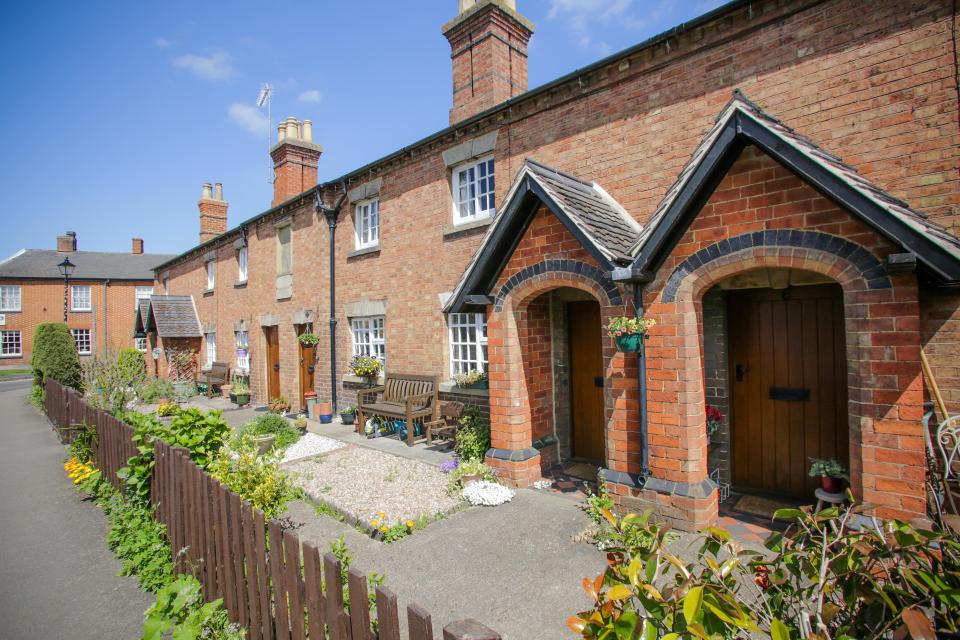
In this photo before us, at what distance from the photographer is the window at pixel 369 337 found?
11844 millimetres

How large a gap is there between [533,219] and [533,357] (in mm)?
2043

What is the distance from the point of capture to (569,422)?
815 centimetres

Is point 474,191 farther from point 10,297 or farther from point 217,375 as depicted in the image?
point 10,297

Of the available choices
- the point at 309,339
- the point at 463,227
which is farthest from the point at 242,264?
the point at 463,227

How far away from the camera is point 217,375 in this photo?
18.9 meters

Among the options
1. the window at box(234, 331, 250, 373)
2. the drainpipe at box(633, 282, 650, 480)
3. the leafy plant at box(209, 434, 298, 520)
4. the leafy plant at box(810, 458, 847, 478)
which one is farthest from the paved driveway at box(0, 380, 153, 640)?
the window at box(234, 331, 250, 373)

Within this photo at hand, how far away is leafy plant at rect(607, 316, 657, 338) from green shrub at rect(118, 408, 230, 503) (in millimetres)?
4830

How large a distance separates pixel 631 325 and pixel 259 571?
4.19 meters

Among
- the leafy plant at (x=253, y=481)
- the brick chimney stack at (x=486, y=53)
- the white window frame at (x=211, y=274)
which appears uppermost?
the brick chimney stack at (x=486, y=53)

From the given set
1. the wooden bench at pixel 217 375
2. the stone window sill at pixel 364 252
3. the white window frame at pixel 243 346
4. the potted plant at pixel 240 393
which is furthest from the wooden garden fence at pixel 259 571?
the wooden bench at pixel 217 375

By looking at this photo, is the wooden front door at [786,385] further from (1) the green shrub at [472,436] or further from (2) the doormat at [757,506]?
(1) the green shrub at [472,436]

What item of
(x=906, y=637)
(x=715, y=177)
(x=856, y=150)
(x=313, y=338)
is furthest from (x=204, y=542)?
(x=313, y=338)

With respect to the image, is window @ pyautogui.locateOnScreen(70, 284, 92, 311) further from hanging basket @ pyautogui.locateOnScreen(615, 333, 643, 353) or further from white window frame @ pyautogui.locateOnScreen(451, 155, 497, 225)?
hanging basket @ pyautogui.locateOnScreen(615, 333, 643, 353)

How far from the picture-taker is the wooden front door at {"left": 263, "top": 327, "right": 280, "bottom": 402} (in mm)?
16264
